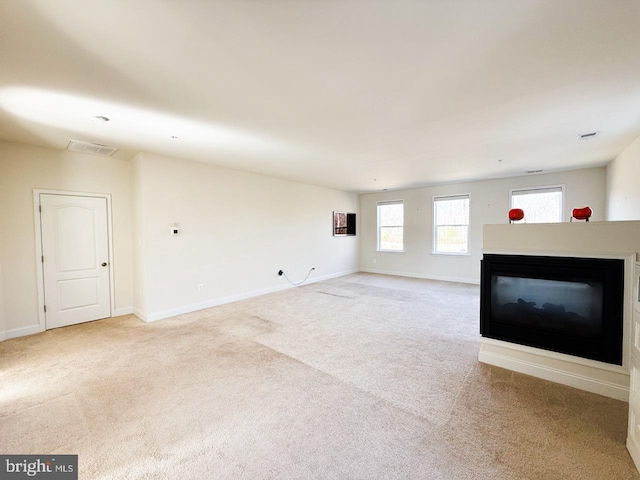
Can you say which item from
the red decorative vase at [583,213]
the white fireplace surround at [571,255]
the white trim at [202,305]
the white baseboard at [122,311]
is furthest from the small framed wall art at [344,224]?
the red decorative vase at [583,213]

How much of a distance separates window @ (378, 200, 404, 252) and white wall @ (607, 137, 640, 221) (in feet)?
14.0

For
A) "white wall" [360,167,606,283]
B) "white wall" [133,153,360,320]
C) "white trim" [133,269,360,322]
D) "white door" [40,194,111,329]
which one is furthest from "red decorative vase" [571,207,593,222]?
"white door" [40,194,111,329]

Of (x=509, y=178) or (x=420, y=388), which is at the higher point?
(x=509, y=178)

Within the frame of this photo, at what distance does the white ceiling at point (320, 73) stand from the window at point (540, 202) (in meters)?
2.11

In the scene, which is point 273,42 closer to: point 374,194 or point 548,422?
point 548,422

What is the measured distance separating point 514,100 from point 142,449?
4.06 meters

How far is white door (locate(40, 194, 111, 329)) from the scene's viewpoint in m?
3.94

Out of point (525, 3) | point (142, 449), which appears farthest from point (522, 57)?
point (142, 449)

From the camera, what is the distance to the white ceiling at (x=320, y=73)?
4.96 ft

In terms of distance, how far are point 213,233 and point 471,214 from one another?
6.06m

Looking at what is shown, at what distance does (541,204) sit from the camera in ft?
19.7

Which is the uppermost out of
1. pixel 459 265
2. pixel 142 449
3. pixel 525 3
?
pixel 525 3

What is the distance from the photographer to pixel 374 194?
870 centimetres

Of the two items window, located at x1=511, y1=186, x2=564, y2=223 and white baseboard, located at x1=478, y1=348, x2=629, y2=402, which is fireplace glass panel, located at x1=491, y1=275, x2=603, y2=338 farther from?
window, located at x1=511, y1=186, x2=564, y2=223
